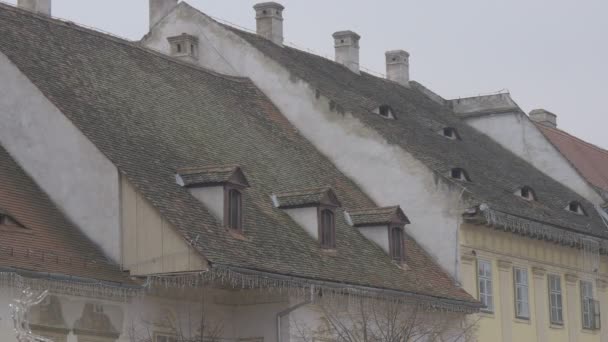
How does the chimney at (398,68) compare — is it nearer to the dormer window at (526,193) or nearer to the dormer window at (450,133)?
the dormer window at (450,133)

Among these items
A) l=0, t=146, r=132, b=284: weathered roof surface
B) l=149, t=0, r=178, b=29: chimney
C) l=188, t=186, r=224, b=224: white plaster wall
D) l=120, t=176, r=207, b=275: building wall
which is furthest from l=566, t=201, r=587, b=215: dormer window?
l=0, t=146, r=132, b=284: weathered roof surface

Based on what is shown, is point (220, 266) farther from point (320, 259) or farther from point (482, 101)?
point (482, 101)

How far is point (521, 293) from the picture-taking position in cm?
4225

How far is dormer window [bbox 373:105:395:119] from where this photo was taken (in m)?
43.1

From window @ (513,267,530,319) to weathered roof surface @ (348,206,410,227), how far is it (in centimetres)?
596

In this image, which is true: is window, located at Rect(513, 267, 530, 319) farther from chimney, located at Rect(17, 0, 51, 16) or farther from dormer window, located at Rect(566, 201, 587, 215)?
chimney, located at Rect(17, 0, 51, 16)

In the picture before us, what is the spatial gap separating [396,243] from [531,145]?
14.1 meters

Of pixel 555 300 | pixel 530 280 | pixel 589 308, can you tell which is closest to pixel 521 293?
pixel 530 280

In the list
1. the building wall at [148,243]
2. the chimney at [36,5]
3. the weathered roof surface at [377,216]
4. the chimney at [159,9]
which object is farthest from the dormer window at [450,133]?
the building wall at [148,243]

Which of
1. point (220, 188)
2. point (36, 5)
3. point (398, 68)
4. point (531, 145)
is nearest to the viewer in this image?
point (220, 188)

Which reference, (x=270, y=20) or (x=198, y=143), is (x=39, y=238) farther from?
(x=270, y=20)

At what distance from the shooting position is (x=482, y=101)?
5103 cm

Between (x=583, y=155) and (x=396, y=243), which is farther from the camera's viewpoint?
(x=583, y=155)

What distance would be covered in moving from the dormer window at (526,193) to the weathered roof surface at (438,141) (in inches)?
7.0
